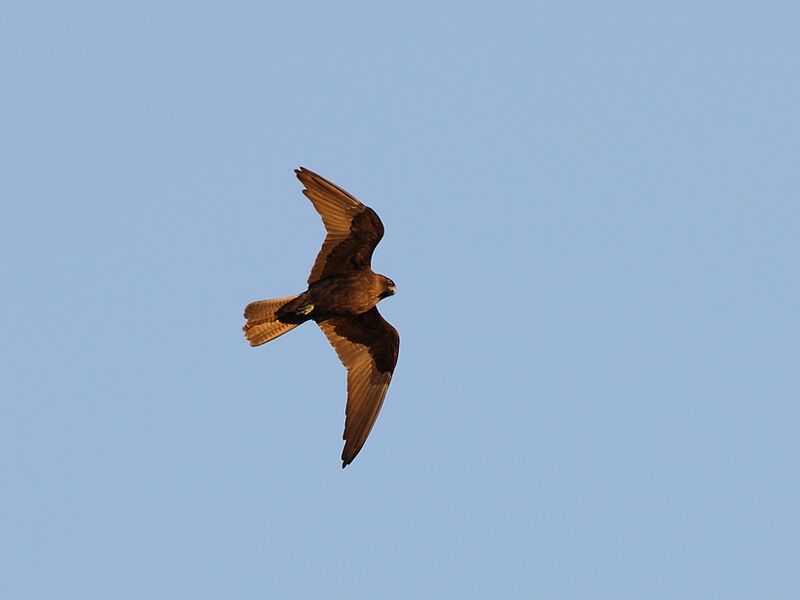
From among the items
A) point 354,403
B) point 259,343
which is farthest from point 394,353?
point 259,343

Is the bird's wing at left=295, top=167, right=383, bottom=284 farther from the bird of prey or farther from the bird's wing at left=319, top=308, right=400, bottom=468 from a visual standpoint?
the bird's wing at left=319, top=308, right=400, bottom=468

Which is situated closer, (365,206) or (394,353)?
(365,206)

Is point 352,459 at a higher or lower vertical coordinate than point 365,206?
lower

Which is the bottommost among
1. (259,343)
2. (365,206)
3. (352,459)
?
(352,459)

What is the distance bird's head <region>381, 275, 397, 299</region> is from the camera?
19641 mm

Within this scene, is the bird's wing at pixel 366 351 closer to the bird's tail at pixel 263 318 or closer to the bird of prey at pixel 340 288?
the bird of prey at pixel 340 288

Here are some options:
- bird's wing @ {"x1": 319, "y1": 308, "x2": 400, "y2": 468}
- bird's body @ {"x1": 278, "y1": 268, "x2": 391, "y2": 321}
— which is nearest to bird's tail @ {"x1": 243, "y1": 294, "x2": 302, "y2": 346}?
bird's body @ {"x1": 278, "y1": 268, "x2": 391, "y2": 321}

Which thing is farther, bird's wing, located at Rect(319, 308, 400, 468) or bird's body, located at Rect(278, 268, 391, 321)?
bird's wing, located at Rect(319, 308, 400, 468)

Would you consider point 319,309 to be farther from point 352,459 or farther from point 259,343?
point 352,459

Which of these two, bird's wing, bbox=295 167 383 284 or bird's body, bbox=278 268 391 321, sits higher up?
bird's wing, bbox=295 167 383 284

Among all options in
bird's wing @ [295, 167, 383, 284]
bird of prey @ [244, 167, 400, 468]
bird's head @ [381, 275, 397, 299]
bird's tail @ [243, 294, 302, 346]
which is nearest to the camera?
bird's wing @ [295, 167, 383, 284]

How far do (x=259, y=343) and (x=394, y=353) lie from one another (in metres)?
2.37

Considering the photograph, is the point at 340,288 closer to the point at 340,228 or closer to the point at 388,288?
the point at 388,288

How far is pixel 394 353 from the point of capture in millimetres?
20797
